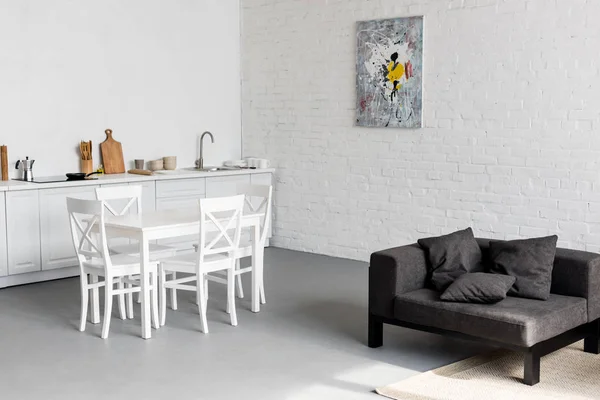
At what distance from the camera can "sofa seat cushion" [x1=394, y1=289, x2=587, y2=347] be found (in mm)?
4293

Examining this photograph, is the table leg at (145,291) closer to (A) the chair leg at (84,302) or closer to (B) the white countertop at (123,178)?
(A) the chair leg at (84,302)

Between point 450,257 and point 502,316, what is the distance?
2.38 feet

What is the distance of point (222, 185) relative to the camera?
8.06 m

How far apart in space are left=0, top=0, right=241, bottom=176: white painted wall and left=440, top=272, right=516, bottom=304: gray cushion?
4164mm

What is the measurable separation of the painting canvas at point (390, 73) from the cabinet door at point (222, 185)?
1.39m

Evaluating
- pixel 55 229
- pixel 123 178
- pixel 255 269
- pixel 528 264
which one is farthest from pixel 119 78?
pixel 528 264

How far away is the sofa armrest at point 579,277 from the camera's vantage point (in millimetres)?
4750

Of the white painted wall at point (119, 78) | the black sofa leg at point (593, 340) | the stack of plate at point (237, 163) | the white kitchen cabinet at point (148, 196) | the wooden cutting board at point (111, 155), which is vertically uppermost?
the white painted wall at point (119, 78)

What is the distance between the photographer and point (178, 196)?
766cm

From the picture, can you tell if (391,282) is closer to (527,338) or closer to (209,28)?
(527,338)

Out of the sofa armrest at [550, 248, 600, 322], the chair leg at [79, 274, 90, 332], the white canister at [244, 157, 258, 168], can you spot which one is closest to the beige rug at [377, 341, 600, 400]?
the sofa armrest at [550, 248, 600, 322]

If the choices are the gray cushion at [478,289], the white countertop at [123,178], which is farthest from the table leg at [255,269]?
the white countertop at [123,178]

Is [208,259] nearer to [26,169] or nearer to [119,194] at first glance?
[119,194]

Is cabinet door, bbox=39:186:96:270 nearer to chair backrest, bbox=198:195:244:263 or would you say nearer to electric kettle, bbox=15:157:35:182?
electric kettle, bbox=15:157:35:182
